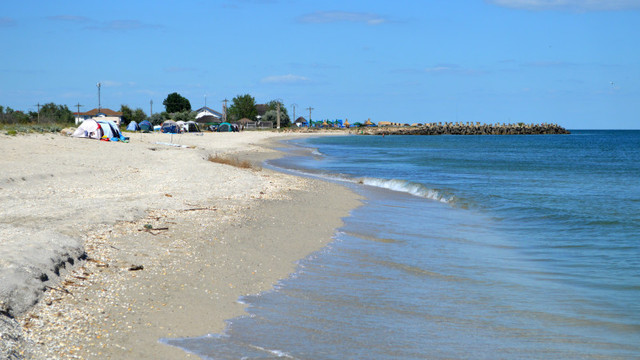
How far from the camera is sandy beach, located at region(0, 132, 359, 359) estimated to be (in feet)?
17.8

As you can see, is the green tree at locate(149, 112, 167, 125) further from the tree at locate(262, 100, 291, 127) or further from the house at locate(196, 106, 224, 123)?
the tree at locate(262, 100, 291, 127)

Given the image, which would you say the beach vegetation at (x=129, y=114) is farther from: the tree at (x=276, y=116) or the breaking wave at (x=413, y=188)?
the breaking wave at (x=413, y=188)

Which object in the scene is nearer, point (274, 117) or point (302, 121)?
point (274, 117)

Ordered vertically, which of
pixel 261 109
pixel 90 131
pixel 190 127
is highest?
pixel 261 109

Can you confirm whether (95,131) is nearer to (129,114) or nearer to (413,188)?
(413,188)

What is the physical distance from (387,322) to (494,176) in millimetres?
24984

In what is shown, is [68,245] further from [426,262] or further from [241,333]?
[426,262]

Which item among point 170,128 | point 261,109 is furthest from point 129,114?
point 261,109

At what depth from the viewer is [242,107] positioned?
157 meters

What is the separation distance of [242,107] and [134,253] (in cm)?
15113

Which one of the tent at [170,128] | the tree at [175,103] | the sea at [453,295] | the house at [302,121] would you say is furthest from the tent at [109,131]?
the house at [302,121]

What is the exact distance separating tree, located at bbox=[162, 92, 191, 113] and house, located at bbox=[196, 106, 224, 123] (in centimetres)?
435

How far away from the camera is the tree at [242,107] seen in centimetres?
15612

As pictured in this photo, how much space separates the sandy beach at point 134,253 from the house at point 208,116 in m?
121
